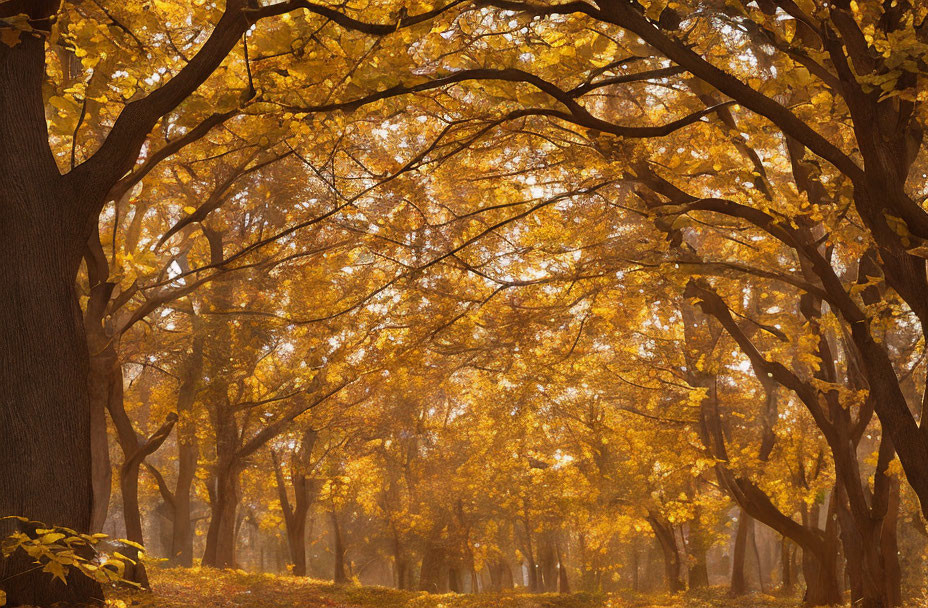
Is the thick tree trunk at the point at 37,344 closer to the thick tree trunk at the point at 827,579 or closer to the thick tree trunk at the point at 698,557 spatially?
the thick tree trunk at the point at 827,579

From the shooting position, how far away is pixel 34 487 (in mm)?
4762

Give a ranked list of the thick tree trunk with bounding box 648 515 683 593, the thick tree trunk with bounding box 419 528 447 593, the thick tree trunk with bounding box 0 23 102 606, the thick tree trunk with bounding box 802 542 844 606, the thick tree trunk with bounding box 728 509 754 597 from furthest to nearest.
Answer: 1. the thick tree trunk with bounding box 419 528 447 593
2. the thick tree trunk with bounding box 648 515 683 593
3. the thick tree trunk with bounding box 728 509 754 597
4. the thick tree trunk with bounding box 802 542 844 606
5. the thick tree trunk with bounding box 0 23 102 606

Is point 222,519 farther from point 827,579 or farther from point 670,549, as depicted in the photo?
point 670,549

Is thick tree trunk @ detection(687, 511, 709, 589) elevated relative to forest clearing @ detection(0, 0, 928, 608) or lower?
lower

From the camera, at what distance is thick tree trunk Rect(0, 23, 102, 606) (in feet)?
15.6

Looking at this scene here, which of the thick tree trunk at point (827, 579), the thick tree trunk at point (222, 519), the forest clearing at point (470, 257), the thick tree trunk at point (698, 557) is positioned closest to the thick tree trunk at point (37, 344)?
the forest clearing at point (470, 257)

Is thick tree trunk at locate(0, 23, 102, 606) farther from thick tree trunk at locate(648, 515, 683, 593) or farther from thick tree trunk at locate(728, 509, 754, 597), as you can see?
thick tree trunk at locate(648, 515, 683, 593)

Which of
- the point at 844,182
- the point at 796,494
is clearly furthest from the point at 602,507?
the point at 844,182

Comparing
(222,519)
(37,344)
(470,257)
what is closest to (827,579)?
(470,257)

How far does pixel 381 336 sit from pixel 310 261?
6.03 ft

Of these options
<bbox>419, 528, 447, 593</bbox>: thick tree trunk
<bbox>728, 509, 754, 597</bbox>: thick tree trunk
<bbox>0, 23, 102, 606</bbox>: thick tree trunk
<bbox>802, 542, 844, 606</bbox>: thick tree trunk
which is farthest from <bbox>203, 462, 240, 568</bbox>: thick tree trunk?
<bbox>728, 509, 754, 597</bbox>: thick tree trunk

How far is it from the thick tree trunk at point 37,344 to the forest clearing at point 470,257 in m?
0.02

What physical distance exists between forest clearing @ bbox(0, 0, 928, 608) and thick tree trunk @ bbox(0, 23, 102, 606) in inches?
0.9

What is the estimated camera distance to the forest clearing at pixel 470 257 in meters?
5.12
